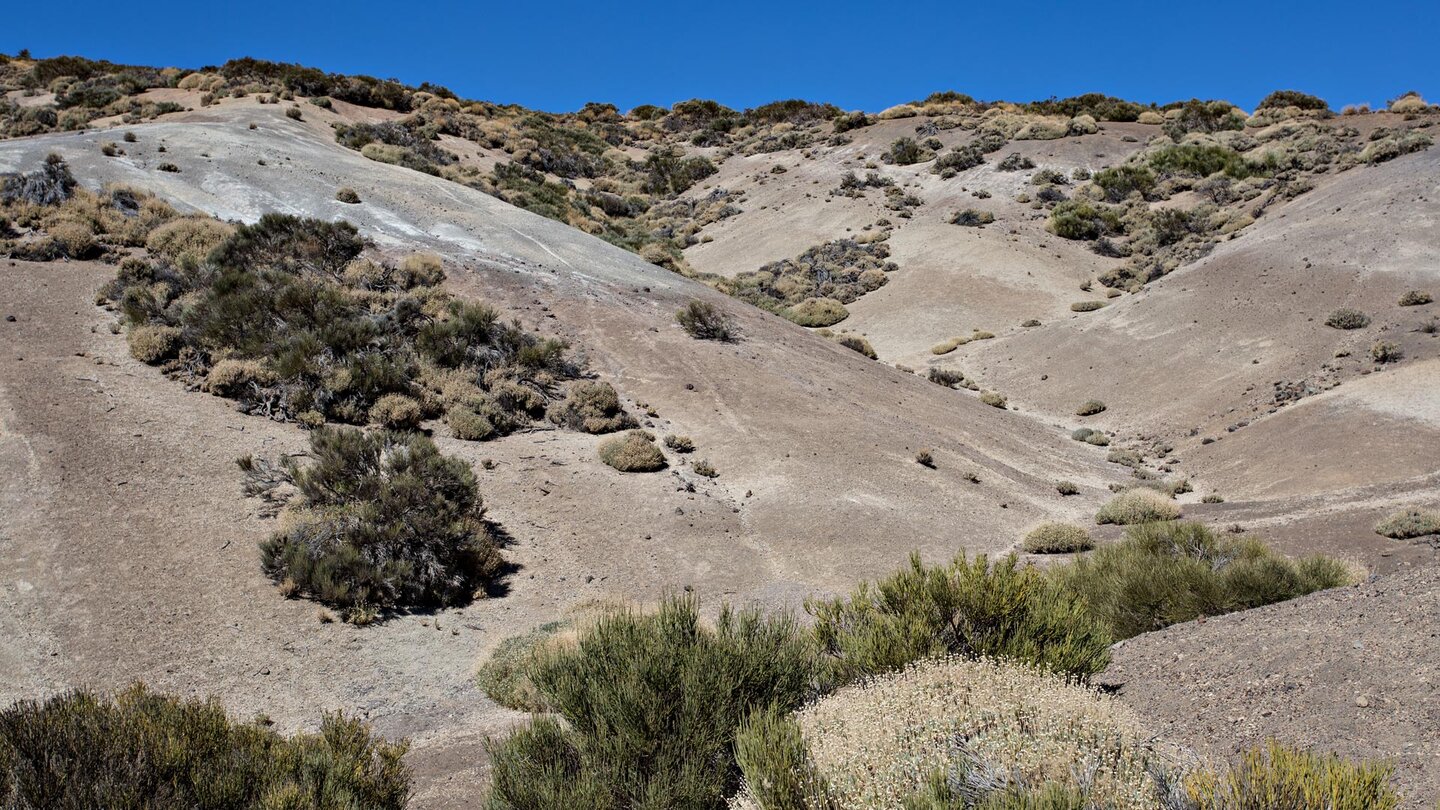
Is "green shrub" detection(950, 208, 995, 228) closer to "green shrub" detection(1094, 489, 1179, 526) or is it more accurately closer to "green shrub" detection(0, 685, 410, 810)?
"green shrub" detection(1094, 489, 1179, 526)

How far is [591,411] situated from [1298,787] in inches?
557

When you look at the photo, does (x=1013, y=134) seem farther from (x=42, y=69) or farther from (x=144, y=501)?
(x=42, y=69)

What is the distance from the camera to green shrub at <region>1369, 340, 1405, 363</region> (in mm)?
20453

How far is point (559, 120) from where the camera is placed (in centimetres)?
6975

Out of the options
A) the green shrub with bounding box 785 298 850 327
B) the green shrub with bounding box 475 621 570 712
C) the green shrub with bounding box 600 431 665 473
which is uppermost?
the green shrub with bounding box 785 298 850 327

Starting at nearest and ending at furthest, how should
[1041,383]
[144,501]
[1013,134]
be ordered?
[144,501]
[1041,383]
[1013,134]

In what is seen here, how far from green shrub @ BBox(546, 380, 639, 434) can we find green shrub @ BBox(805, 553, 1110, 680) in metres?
10.3

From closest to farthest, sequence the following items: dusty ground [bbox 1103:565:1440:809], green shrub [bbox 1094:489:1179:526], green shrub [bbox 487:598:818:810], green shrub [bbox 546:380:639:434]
Result: green shrub [bbox 487:598:818:810] → dusty ground [bbox 1103:565:1440:809] → green shrub [bbox 1094:489:1179:526] → green shrub [bbox 546:380:639:434]

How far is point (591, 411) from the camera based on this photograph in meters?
16.5

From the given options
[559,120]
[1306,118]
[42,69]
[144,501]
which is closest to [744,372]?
[144,501]

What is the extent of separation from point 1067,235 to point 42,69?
173 ft

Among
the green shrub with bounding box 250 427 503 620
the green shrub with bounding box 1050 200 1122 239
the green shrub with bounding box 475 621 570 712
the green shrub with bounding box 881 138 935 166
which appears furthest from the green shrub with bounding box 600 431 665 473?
the green shrub with bounding box 881 138 935 166

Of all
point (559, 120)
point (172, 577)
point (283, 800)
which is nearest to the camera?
point (283, 800)

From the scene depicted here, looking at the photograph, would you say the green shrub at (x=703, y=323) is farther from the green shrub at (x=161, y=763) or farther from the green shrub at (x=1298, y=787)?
the green shrub at (x=1298, y=787)
